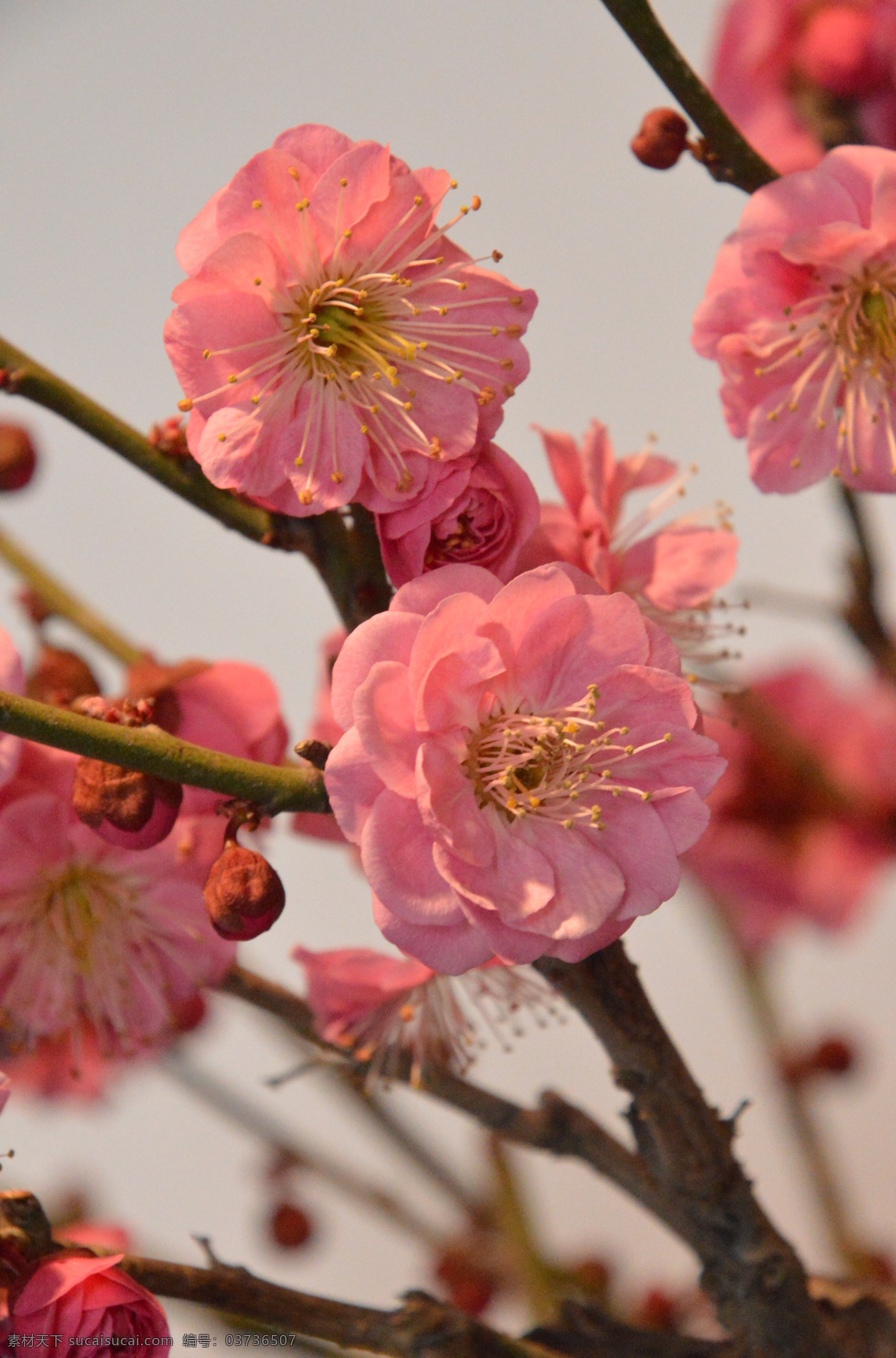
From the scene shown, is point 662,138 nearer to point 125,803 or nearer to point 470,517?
point 470,517

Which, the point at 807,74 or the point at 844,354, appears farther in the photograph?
the point at 807,74

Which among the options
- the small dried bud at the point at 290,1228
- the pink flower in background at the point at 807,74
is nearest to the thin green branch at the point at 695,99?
the pink flower in background at the point at 807,74

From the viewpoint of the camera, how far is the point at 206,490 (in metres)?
0.48

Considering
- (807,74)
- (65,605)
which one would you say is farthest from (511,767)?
(807,74)

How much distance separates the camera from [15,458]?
57cm

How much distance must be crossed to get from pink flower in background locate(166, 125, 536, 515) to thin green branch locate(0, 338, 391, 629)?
4 centimetres

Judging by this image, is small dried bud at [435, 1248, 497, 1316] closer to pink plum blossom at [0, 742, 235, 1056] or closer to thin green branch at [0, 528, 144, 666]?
pink plum blossom at [0, 742, 235, 1056]

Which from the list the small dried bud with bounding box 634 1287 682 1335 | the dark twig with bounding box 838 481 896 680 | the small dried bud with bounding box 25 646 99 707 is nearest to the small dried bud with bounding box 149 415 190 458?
the small dried bud with bounding box 25 646 99 707

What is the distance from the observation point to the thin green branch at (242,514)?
47 cm

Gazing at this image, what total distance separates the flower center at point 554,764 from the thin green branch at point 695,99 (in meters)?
0.23

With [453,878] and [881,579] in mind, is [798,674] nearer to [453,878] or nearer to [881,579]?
[881,579]

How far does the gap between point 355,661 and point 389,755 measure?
0.11 ft

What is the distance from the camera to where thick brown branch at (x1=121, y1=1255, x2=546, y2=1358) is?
1.51 ft

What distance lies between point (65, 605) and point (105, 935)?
0.63ft
